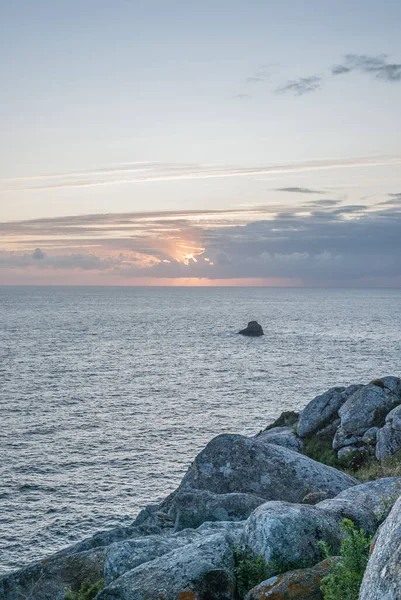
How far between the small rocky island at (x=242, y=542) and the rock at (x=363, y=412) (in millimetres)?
9263

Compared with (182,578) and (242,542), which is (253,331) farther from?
(182,578)

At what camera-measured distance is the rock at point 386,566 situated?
6.77 m

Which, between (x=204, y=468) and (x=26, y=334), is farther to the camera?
(x=26, y=334)

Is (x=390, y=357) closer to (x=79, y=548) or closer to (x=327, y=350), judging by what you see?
(x=327, y=350)

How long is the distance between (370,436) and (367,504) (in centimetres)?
2188

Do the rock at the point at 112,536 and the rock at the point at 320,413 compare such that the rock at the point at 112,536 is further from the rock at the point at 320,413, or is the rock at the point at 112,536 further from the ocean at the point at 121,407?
the rock at the point at 320,413

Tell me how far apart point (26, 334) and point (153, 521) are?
501ft

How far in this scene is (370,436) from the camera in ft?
114

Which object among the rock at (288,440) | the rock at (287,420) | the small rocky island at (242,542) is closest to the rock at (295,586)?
the small rocky island at (242,542)

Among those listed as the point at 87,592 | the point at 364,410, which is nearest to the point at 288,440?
the point at 364,410

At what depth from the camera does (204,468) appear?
23547 millimetres

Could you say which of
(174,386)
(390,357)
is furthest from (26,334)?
(390,357)

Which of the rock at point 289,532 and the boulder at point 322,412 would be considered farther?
the boulder at point 322,412

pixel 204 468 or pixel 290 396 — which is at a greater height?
pixel 204 468
